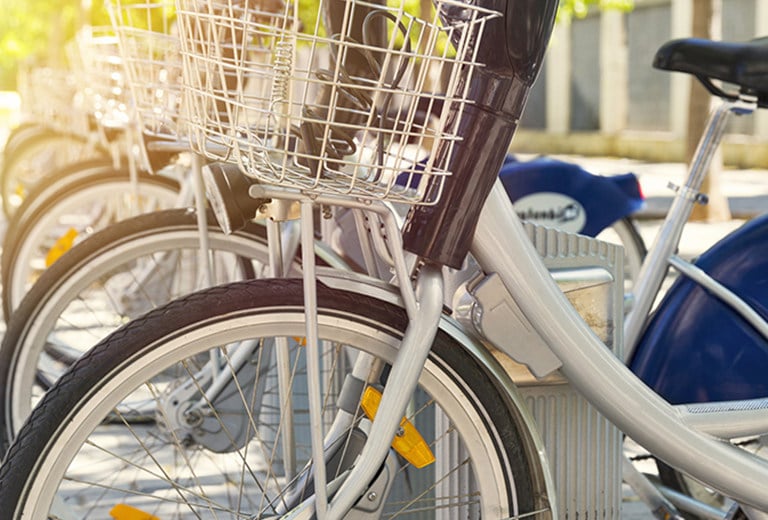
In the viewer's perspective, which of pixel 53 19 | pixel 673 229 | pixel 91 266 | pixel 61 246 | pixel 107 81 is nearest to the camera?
pixel 673 229

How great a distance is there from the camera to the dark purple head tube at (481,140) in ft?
6.22

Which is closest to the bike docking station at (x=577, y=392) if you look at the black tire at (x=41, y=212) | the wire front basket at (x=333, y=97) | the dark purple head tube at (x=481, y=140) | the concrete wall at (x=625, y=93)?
the dark purple head tube at (x=481, y=140)

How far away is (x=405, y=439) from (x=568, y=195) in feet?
9.45

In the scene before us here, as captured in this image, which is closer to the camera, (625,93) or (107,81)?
(107,81)

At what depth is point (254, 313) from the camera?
74.0 inches

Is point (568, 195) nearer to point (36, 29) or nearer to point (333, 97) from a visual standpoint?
point (333, 97)

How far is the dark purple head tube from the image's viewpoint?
74.6 inches

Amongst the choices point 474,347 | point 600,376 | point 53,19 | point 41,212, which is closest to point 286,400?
point 474,347

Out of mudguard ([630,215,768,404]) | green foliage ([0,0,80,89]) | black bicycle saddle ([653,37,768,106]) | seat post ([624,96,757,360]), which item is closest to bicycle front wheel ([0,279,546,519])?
mudguard ([630,215,768,404])

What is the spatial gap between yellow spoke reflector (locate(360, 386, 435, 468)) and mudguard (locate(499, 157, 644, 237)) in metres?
2.76

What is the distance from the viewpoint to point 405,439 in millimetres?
2008

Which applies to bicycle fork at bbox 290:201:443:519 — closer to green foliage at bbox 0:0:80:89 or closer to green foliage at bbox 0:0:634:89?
green foliage at bbox 0:0:634:89

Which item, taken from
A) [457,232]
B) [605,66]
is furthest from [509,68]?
[605,66]

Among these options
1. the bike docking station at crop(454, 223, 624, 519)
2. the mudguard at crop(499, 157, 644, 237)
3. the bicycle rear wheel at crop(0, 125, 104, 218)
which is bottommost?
the bike docking station at crop(454, 223, 624, 519)
